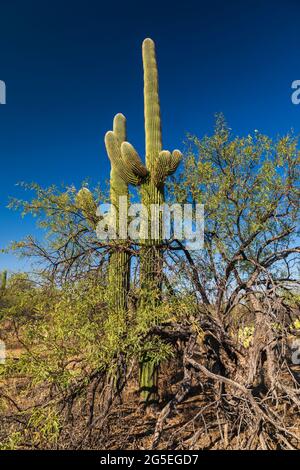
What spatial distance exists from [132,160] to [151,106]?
195 cm

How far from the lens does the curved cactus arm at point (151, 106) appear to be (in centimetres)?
739

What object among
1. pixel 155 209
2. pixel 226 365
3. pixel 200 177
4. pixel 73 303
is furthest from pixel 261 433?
pixel 200 177

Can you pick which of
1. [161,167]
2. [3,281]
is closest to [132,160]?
[161,167]

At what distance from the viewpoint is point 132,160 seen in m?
6.70

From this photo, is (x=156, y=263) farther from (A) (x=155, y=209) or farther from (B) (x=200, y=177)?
(B) (x=200, y=177)

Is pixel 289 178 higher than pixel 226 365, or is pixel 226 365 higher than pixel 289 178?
pixel 289 178

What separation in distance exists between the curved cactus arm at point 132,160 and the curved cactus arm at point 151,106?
11.3 inches

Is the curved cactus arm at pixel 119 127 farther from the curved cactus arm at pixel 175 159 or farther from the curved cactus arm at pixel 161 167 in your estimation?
the curved cactus arm at pixel 175 159

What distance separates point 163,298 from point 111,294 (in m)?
0.95

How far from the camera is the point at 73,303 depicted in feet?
14.8

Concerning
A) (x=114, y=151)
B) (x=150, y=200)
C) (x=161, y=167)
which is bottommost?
(x=150, y=200)

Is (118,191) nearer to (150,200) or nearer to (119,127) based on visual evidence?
(150,200)

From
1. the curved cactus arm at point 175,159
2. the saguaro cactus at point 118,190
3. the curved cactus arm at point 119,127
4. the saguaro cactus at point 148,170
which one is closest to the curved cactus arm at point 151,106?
the saguaro cactus at point 148,170

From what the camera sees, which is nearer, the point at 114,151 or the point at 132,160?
the point at 132,160
